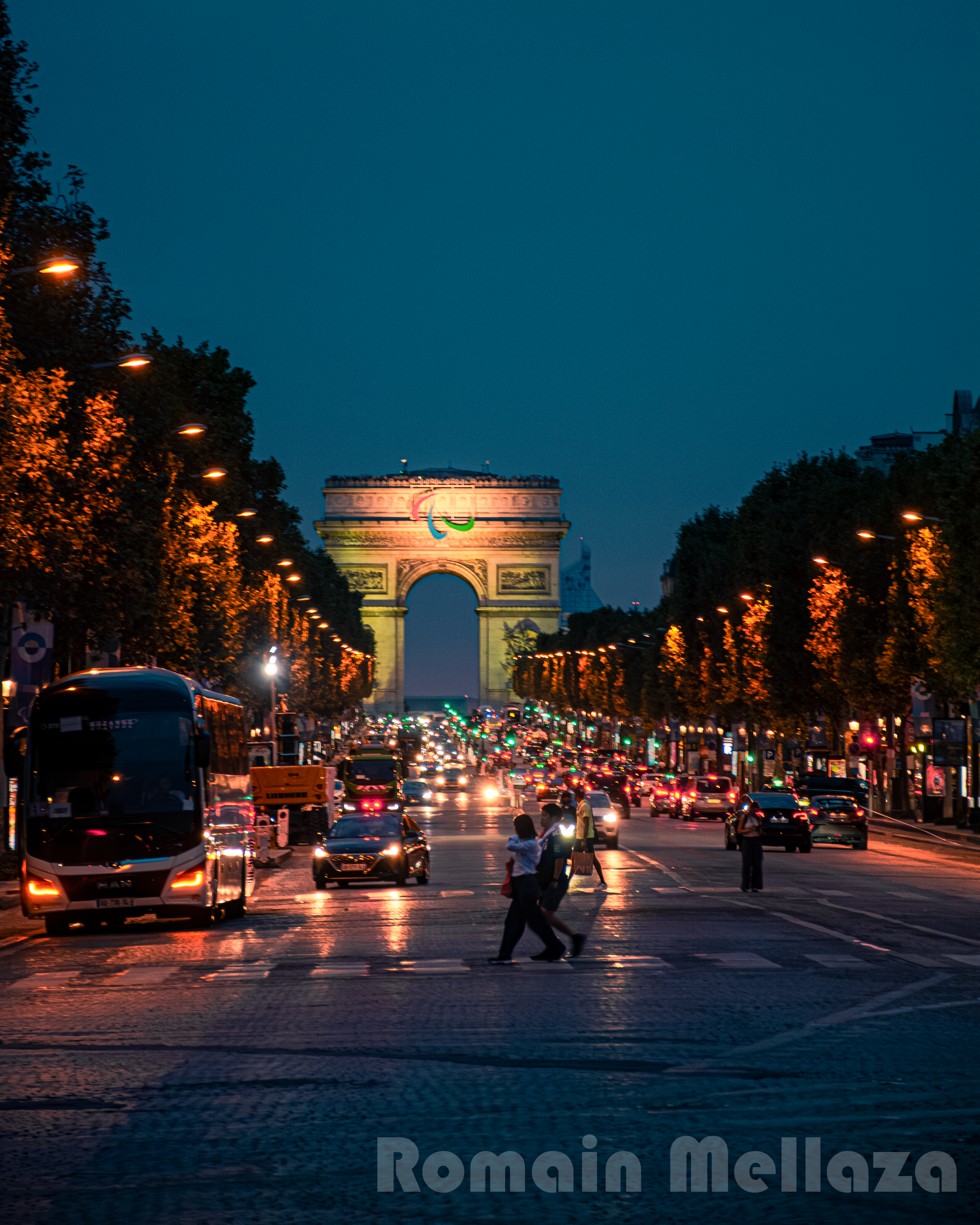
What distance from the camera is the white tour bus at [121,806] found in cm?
2406

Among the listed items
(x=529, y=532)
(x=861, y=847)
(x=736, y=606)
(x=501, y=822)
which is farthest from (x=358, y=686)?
(x=861, y=847)

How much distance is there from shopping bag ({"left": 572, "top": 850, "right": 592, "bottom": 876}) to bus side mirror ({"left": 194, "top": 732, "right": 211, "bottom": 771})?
9445 millimetres

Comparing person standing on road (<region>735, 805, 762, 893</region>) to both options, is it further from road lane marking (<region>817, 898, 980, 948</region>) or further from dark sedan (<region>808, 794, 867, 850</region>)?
dark sedan (<region>808, 794, 867, 850</region>)

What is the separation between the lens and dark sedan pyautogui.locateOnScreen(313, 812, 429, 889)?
32.7 metres

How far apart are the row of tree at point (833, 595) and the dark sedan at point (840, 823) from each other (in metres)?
4.70

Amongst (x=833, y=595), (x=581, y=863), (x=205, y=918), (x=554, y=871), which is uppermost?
(x=833, y=595)

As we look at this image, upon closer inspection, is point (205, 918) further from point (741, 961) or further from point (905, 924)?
point (741, 961)

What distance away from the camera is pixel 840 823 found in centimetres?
4931

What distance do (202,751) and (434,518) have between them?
134m

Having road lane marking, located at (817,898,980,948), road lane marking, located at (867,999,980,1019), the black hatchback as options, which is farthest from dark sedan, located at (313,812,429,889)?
road lane marking, located at (867,999,980,1019)

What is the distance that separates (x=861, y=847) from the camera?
162 feet

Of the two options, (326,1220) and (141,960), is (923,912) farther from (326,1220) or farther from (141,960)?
(326,1220)

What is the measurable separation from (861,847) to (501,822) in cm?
1869

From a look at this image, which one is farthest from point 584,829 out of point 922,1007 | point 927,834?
point 927,834
